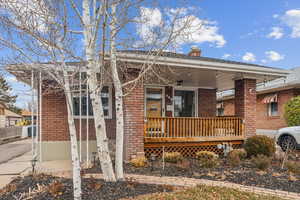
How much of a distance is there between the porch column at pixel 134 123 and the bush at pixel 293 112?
9.04 metres

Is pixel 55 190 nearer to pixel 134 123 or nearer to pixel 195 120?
pixel 134 123

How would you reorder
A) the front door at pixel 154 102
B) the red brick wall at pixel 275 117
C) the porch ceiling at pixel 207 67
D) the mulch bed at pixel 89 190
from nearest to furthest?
the mulch bed at pixel 89 190, the porch ceiling at pixel 207 67, the front door at pixel 154 102, the red brick wall at pixel 275 117

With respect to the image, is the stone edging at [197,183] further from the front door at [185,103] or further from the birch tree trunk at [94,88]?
the front door at [185,103]

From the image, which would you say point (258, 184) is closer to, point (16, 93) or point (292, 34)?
point (16, 93)

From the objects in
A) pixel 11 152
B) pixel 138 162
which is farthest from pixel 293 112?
pixel 11 152

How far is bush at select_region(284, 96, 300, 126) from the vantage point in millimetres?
9992

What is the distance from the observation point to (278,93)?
12781 mm

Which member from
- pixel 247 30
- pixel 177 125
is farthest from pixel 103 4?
pixel 247 30

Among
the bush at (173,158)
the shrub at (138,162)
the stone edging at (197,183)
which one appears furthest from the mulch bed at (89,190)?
the bush at (173,158)

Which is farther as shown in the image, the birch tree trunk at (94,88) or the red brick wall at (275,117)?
the red brick wall at (275,117)

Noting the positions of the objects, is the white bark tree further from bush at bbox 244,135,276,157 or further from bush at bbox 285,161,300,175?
bush at bbox 244,135,276,157

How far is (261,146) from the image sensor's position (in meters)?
6.02

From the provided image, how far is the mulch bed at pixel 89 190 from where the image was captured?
10.7 ft

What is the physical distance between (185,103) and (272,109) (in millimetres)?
7917
